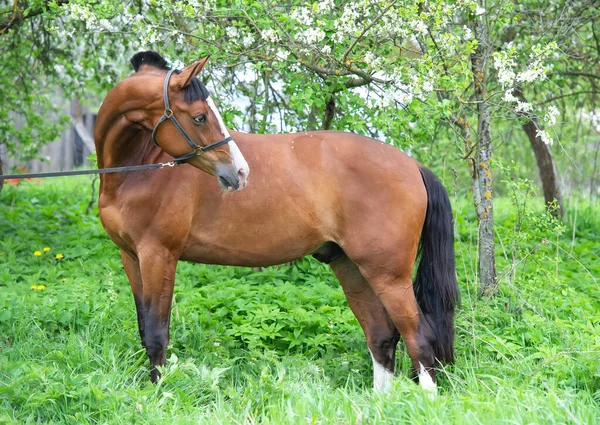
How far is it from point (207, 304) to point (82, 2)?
2481mm

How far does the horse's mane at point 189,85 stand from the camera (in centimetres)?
403

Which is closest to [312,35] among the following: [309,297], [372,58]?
[372,58]

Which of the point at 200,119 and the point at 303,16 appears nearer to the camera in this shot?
the point at 200,119

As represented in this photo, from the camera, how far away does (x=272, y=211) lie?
443 cm

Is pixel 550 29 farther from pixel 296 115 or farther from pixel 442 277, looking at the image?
pixel 442 277

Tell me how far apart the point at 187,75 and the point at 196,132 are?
1.07 ft

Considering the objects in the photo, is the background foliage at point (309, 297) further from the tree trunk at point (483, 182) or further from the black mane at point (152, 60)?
the black mane at point (152, 60)

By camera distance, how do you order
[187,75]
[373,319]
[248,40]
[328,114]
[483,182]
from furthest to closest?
[328,114] < [483,182] < [248,40] < [373,319] < [187,75]

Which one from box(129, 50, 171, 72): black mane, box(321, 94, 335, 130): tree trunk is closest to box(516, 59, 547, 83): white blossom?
box(321, 94, 335, 130): tree trunk

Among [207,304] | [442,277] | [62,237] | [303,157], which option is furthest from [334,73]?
[62,237]

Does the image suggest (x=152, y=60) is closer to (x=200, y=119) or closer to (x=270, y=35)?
(x=200, y=119)

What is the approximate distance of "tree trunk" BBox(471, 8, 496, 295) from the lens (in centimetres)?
564

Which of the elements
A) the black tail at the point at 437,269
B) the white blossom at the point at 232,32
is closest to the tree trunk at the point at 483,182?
the black tail at the point at 437,269

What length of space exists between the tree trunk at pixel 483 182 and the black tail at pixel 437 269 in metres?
1.04
